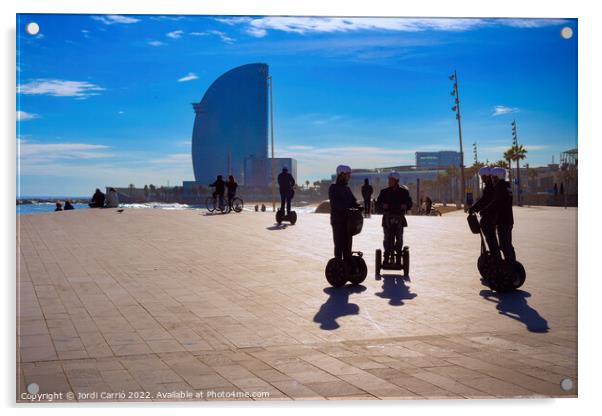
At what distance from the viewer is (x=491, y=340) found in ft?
17.4

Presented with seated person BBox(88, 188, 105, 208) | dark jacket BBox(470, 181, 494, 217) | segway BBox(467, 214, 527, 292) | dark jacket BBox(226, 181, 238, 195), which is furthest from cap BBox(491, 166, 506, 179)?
seated person BBox(88, 188, 105, 208)

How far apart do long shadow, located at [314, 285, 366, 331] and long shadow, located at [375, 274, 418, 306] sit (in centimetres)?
32

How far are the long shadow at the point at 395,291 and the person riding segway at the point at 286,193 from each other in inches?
375

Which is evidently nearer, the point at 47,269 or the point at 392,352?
the point at 392,352

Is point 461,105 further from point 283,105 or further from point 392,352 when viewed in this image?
point 392,352

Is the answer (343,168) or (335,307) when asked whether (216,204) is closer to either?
(343,168)

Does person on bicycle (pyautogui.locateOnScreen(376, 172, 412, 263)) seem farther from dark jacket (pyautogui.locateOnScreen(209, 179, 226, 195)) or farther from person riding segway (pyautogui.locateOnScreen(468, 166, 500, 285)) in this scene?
dark jacket (pyautogui.locateOnScreen(209, 179, 226, 195))

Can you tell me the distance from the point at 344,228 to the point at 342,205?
0.97 ft

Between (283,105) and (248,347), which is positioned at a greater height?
(283,105)

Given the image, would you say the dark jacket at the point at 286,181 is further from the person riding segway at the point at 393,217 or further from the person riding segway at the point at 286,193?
the person riding segway at the point at 393,217

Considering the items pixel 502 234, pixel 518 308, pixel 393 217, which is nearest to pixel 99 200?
pixel 393 217
